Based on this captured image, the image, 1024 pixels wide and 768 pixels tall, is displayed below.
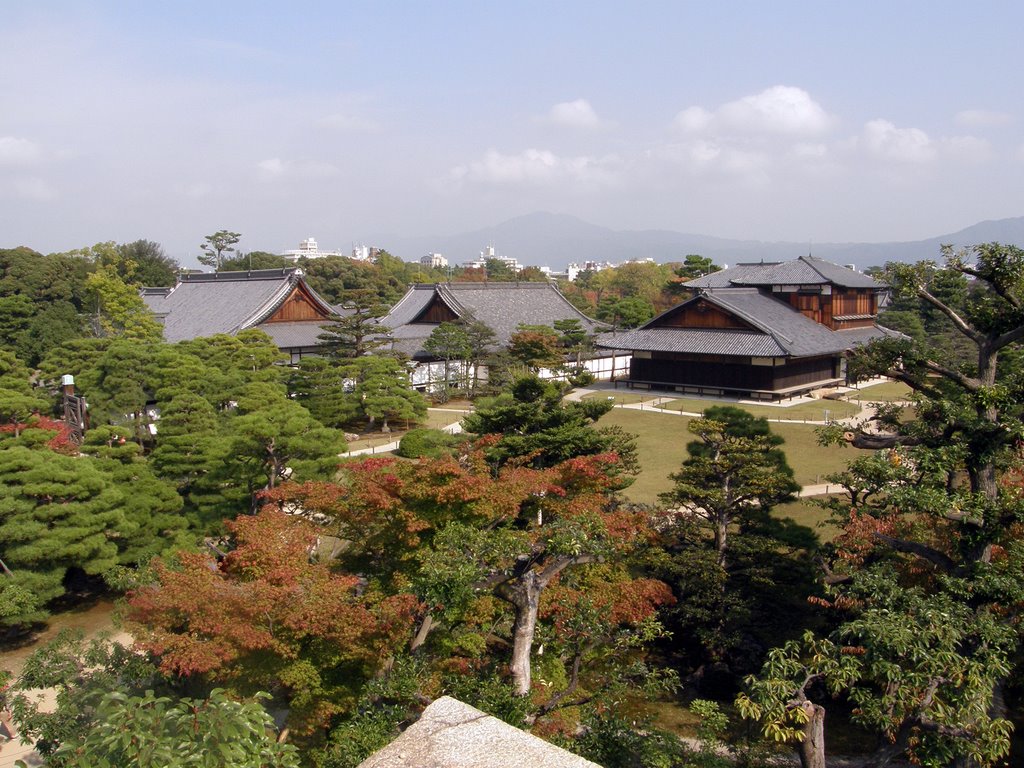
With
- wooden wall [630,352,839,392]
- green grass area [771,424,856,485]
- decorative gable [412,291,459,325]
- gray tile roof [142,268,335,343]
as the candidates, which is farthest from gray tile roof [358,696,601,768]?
decorative gable [412,291,459,325]

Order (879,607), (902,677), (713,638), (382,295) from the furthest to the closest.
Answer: (382,295) → (713,638) → (879,607) → (902,677)

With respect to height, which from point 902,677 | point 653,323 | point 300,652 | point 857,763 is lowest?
point 857,763

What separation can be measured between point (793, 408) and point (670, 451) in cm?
929

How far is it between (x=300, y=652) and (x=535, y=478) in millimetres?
4678

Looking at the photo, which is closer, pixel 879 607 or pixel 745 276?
pixel 879 607

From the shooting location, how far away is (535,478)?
11938 millimetres

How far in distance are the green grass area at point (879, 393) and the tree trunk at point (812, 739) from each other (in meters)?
27.5

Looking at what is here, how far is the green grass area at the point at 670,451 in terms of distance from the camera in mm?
19438

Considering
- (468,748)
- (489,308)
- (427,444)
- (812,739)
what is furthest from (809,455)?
(489,308)

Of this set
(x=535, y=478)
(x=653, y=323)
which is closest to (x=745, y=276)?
(x=653, y=323)

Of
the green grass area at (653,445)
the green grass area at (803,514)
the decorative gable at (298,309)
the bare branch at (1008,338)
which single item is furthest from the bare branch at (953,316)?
the decorative gable at (298,309)

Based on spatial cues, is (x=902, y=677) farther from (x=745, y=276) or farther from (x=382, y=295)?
(x=382, y=295)

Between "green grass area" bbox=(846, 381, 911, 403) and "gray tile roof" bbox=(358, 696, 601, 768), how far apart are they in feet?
98.0

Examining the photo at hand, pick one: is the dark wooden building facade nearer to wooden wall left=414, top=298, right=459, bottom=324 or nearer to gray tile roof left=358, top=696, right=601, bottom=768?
wooden wall left=414, top=298, right=459, bottom=324
